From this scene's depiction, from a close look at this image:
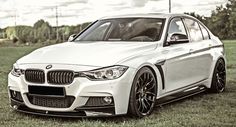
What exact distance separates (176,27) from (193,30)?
640 millimetres

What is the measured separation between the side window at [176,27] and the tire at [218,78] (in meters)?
1.30

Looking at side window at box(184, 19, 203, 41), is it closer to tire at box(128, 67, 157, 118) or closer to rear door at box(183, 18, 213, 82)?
rear door at box(183, 18, 213, 82)

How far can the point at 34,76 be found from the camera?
5.23 meters

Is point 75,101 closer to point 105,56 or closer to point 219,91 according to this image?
point 105,56

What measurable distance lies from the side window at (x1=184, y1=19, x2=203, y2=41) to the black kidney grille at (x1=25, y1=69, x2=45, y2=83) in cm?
289

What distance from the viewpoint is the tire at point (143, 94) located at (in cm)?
521

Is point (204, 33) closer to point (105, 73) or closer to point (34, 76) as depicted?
point (105, 73)

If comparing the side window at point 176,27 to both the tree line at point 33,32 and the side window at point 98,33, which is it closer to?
the side window at point 98,33

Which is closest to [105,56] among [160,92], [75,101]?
[75,101]

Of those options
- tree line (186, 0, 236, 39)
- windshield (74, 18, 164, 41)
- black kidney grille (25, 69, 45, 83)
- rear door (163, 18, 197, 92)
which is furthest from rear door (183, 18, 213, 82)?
tree line (186, 0, 236, 39)

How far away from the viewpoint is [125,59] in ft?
17.0

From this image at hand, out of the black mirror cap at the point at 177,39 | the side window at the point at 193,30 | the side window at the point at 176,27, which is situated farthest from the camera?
the side window at the point at 193,30

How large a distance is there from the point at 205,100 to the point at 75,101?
2807 millimetres

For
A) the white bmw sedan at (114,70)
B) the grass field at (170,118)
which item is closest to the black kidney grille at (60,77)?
the white bmw sedan at (114,70)
